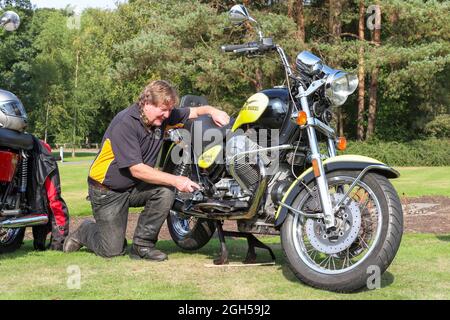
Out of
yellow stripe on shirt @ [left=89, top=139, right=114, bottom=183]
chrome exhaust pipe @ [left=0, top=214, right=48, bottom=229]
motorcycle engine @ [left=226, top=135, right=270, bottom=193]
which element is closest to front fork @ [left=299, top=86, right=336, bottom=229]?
motorcycle engine @ [left=226, top=135, right=270, bottom=193]

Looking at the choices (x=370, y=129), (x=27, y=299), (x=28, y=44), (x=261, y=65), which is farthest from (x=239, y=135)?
(x=28, y=44)

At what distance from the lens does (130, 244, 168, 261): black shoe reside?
16.5 ft

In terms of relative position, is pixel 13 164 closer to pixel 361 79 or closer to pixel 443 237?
pixel 443 237

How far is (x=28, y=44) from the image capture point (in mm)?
47312

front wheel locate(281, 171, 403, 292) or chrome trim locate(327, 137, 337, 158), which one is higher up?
chrome trim locate(327, 137, 337, 158)

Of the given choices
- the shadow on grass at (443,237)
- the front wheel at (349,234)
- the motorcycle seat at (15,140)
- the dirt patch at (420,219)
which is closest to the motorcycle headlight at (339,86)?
the front wheel at (349,234)

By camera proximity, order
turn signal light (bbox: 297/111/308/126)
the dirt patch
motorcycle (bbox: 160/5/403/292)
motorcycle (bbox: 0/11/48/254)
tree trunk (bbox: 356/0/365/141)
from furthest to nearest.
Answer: tree trunk (bbox: 356/0/365/141), the dirt patch, motorcycle (bbox: 0/11/48/254), turn signal light (bbox: 297/111/308/126), motorcycle (bbox: 160/5/403/292)

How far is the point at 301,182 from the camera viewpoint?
418 centimetres

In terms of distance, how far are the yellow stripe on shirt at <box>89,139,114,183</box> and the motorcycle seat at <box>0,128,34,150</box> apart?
746 mm

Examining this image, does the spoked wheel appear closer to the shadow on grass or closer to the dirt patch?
the dirt patch

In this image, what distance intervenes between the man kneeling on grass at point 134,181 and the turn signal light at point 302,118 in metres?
1.02

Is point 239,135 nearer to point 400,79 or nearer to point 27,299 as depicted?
point 27,299

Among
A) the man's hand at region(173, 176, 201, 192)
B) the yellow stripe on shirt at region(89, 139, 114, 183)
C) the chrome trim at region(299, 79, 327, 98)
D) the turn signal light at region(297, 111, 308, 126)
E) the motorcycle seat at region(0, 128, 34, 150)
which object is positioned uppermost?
the chrome trim at region(299, 79, 327, 98)

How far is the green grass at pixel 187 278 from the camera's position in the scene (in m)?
3.82
